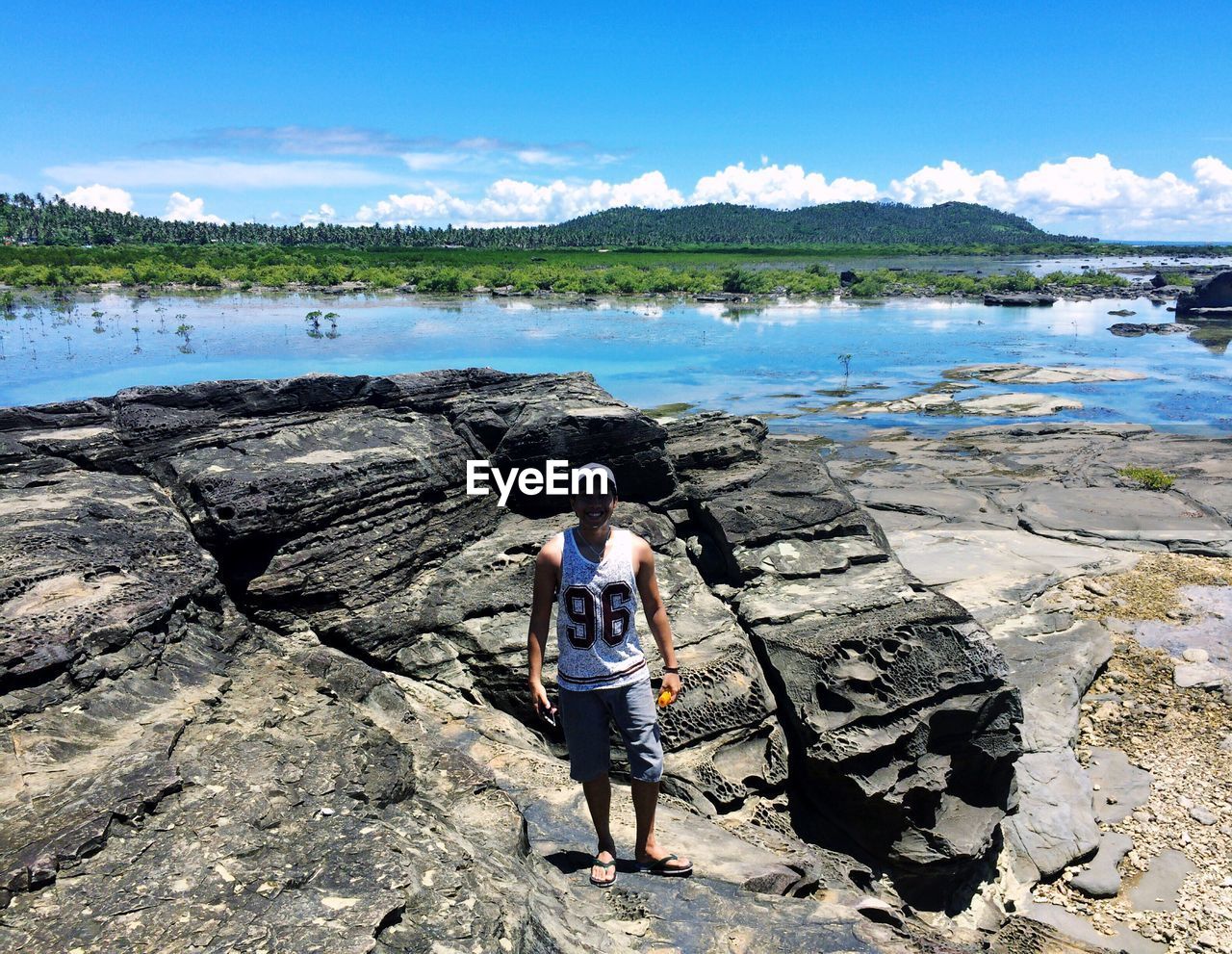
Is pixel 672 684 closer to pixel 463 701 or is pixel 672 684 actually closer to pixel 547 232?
pixel 463 701

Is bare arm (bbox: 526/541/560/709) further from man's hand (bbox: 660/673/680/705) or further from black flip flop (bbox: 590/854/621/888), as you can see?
black flip flop (bbox: 590/854/621/888)

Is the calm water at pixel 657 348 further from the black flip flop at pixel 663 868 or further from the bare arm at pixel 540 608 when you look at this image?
the bare arm at pixel 540 608

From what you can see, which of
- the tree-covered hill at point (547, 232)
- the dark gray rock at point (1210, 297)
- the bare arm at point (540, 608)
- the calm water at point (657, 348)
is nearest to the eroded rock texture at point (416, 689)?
the bare arm at point (540, 608)

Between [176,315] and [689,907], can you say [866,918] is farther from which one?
[176,315]

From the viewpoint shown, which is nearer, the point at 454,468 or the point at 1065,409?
the point at 454,468

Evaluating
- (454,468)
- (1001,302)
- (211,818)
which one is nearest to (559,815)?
(211,818)

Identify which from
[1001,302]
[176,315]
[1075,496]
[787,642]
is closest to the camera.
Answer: [787,642]

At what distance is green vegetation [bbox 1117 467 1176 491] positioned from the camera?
46.0ft

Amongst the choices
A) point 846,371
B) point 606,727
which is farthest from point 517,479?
point 846,371

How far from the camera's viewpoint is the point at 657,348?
3042 centimetres

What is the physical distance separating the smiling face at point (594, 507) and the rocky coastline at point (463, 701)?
1.37 meters

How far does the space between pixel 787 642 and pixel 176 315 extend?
120 feet

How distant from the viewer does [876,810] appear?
5.51 m

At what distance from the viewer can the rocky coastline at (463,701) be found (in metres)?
3.09
